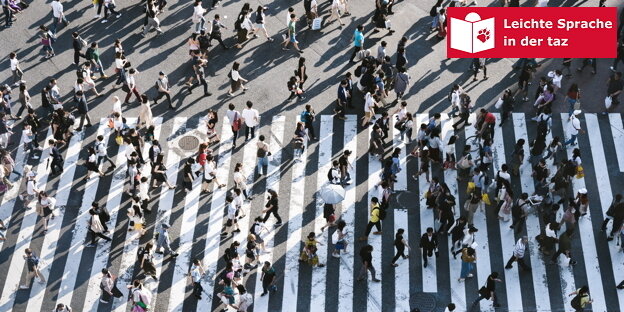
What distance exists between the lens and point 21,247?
→ 25516 mm

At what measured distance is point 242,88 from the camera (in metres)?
30.5

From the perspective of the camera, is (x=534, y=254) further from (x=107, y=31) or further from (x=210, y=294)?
(x=107, y=31)

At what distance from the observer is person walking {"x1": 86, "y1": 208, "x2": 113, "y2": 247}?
2434cm

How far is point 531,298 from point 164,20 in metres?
18.8

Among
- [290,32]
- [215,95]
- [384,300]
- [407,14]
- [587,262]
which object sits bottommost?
[384,300]

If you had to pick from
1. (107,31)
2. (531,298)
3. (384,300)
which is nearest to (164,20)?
(107,31)

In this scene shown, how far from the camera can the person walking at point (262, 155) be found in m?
26.6

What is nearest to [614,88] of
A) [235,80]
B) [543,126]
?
[543,126]

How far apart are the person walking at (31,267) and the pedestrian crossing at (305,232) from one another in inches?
6.9

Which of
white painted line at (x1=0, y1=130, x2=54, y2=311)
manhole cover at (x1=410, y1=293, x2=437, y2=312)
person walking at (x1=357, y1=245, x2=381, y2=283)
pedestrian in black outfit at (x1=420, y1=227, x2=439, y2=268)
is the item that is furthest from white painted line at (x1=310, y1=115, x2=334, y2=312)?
white painted line at (x1=0, y1=130, x2=54, y2=311)

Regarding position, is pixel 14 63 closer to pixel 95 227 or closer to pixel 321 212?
pixel 95 227

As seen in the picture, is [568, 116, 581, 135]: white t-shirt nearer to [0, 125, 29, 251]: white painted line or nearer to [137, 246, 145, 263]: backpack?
[137, 246, 145, 263]: backpack

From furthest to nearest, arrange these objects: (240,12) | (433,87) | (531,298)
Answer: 1. (240,12)
2. (433,87)
3. (531,298)

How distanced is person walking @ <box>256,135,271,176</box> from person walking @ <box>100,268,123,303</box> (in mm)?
6067
